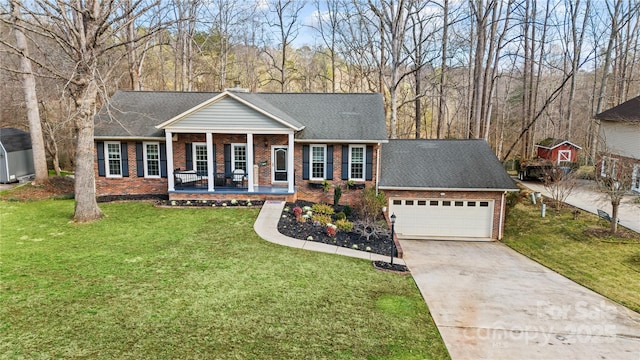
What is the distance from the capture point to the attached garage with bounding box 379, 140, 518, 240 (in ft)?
52.1

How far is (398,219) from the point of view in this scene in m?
16.2

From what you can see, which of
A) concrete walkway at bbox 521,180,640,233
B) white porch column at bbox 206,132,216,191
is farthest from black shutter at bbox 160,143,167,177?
concrete walkway at bbox 521,180,640,233

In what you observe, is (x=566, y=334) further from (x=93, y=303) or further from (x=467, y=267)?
(x=93, y=303)

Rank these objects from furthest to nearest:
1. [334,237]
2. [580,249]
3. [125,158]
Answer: [125,158] → [580,249] → [334,237]

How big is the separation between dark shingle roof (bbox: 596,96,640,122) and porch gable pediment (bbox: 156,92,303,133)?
62.3 feet

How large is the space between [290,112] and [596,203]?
1473 cm

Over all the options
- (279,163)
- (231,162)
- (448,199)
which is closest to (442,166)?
(448,199)

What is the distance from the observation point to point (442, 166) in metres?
16.7

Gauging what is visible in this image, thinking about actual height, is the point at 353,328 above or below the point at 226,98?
below

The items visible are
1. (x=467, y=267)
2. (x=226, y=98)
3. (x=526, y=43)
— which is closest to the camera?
(x=467, y=267)

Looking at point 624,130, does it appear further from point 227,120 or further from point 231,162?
point 227,120

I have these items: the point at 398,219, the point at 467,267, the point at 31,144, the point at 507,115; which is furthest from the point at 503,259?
the point at 507,115

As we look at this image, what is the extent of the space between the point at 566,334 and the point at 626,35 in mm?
32532

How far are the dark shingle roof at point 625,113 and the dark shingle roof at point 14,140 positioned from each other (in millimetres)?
30935
